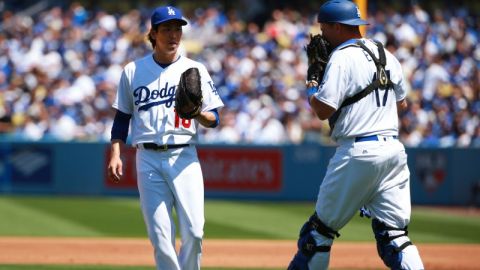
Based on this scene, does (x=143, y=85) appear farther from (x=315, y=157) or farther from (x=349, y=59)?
(x=315, y=157)

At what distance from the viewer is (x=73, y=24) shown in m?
21.7

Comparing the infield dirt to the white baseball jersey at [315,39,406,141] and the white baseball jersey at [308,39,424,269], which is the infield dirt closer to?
the white baseball jersey at [308,39,424,269]

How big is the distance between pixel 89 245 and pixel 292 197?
8184 mm

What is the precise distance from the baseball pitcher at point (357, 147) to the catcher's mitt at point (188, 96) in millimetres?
733

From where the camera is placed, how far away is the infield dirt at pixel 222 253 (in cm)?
977

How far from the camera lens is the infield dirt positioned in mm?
9773

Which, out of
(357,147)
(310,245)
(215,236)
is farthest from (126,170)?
(357,147)

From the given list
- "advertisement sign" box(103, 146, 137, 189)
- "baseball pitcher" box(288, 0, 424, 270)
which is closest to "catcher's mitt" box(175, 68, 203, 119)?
"baseball pitcher" box(288, 0, 424, 270)

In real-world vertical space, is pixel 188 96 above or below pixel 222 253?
above

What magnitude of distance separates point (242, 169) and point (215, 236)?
20.1 ft

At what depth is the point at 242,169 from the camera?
60.6 feet

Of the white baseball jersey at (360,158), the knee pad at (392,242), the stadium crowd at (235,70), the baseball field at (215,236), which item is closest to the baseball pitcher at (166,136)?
the white baseball jersey at (360,158)

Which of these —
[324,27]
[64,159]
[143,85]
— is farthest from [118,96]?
[64,159]

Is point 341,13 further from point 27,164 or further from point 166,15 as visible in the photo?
point 27,164
